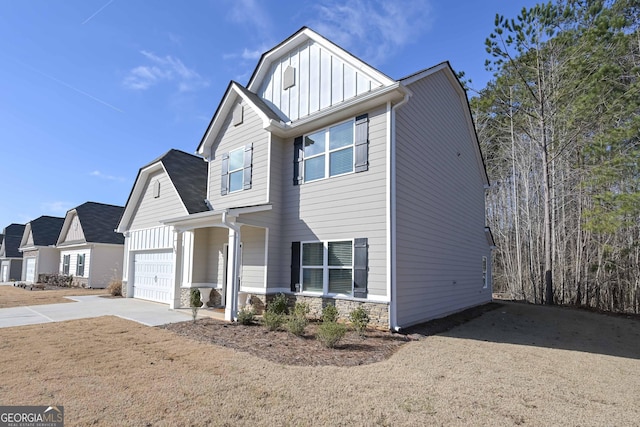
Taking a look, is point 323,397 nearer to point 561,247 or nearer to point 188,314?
point 188,314

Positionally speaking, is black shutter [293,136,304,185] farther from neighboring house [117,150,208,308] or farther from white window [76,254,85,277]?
white window [76,254,85,277]

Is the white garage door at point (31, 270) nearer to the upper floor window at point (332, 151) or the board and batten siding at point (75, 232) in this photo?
the board and batten siding at point (75, 232)

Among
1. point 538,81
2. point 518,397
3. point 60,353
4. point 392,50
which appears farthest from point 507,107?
point 60,353

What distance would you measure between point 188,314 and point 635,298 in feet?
58.2

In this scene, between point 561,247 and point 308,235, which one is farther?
point 561,247

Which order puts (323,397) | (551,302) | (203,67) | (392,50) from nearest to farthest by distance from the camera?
(323,397) → (203,67) → (392,50) → (551,302)

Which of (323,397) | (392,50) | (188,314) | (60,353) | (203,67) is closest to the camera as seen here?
(323,397)

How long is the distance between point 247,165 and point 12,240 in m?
35.2

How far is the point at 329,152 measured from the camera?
388 inches

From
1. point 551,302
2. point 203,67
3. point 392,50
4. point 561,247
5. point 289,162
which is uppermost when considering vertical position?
point 392,50

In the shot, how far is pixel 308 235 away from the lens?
9.84 metres

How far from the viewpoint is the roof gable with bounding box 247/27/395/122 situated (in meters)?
9.34

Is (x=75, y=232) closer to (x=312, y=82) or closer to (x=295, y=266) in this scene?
(x=295, y=266)

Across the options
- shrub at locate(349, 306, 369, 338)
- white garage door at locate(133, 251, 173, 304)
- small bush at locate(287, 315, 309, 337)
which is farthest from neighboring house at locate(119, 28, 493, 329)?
small bush at locate(287, 315, 309, 337)
